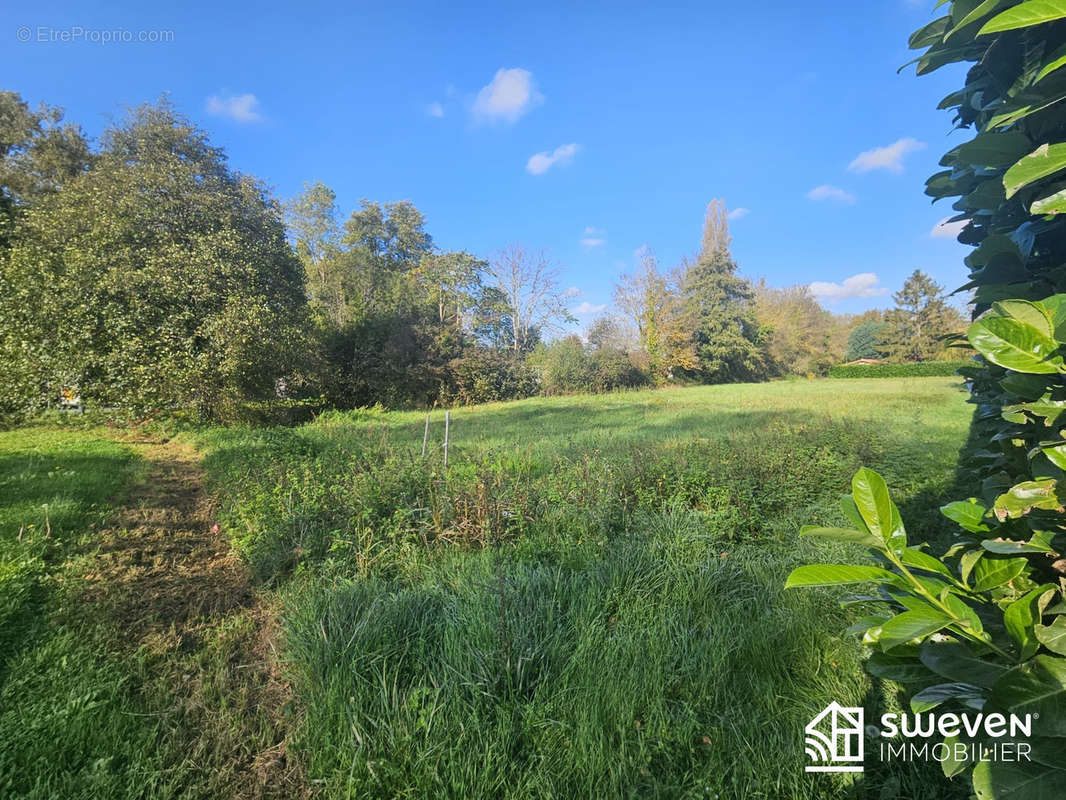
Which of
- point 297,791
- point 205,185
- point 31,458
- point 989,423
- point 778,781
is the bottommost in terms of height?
point 297,791

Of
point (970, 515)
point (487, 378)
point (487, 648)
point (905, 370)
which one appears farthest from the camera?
point (905, 370)

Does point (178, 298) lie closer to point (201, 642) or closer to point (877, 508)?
point (201, 642)

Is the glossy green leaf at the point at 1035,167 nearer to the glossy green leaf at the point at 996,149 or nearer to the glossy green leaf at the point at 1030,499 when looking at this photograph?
the glossy green leaf at the point at 996,149

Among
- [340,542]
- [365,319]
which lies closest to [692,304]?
[365,319]

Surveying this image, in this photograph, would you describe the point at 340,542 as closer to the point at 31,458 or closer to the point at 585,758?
the point at 585,758

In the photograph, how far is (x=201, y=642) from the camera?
263cm

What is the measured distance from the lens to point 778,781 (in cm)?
154

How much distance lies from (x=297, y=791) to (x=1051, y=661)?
2.31 m

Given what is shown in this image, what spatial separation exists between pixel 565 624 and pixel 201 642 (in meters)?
2.19

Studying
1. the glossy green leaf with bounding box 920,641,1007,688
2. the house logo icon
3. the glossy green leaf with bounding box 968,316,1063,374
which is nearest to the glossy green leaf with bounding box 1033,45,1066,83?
the glossy green leaf with bounding box 968,316,1063,374

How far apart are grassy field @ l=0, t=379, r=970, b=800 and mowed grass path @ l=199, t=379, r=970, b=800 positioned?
13 mm

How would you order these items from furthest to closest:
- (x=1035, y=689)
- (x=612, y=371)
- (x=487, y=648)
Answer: (x=612, y=371) → (x=487, y=648) → (x=1035, y=689)

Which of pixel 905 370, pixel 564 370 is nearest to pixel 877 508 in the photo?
pixel 564 370

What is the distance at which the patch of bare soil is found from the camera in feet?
6.05
